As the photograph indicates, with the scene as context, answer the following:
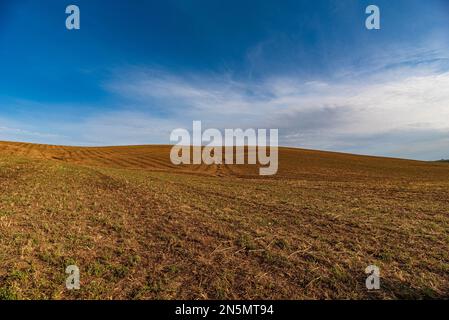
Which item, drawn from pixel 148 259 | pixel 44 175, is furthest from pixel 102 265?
pixel 44 175

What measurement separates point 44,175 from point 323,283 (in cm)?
2196

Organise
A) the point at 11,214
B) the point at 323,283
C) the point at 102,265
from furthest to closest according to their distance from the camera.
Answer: the point at 11,214, the point at 102,265, the point at 323,283

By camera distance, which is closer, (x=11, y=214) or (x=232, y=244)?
(x=232, y=244)

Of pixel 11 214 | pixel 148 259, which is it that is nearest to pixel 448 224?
pixel 148 259

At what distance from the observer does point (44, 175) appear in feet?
66.8

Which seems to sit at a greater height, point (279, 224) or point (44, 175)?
point (44, 175)

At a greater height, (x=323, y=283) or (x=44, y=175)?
(x=44, y=175)

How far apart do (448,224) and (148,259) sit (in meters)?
12.1

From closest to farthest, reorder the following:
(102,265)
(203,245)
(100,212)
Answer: (102,265), (203,245), (100,212)

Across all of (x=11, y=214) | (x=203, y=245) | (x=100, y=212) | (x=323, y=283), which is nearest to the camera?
(x=323, y=283)
